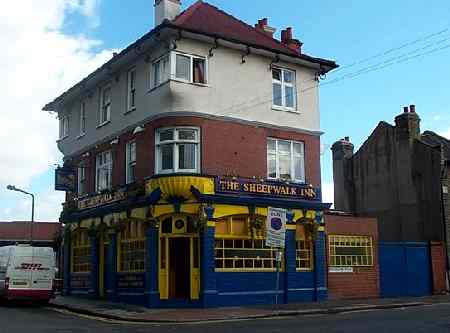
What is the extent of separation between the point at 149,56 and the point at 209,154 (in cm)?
459

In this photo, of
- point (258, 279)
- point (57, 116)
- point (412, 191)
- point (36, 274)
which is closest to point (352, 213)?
point (412, 191)

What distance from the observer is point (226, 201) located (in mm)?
23047

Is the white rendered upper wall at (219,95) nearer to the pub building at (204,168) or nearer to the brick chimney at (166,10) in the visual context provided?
the pub building at (204,168)

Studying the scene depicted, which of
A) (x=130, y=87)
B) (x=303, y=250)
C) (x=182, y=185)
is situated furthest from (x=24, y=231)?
(x=182, y=185)

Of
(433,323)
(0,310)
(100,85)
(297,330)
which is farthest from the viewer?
(100,85)

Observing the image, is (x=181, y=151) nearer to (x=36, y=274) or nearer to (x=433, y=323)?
(x=36, y=274)

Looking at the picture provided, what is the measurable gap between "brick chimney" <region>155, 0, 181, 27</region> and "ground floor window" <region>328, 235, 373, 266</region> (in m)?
11.2

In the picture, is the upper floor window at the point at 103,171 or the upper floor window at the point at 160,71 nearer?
the upper floor window at the point at 160,71

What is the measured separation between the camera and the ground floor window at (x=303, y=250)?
25062mm

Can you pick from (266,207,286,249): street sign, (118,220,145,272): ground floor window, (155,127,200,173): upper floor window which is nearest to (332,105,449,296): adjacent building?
(266,207,286,249): street sign

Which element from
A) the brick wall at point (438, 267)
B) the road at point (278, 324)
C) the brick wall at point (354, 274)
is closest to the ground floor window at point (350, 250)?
the brick wall at point (354, 274)

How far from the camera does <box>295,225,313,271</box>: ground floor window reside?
25.1 metres

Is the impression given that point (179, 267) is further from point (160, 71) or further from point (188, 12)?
point (188, 12)

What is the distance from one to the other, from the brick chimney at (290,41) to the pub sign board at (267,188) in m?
6.47
